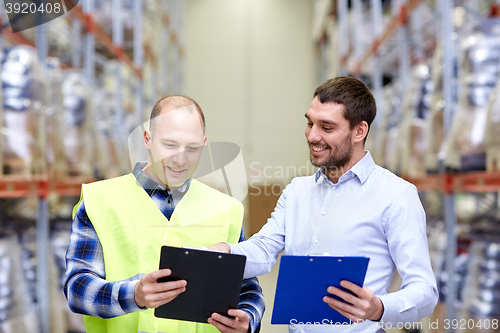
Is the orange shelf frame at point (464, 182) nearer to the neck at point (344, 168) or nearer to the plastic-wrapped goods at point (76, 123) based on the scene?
the neck at point (344, 168)

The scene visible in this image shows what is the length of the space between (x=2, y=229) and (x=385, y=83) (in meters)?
7.01

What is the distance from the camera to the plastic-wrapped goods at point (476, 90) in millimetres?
3008

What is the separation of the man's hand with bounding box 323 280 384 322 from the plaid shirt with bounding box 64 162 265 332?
0.29 m

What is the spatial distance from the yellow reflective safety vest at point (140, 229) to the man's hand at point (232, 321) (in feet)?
0.52

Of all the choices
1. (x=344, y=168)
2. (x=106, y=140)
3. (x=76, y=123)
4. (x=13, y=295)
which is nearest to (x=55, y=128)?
(x=76, y=123)

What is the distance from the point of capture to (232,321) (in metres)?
1.39

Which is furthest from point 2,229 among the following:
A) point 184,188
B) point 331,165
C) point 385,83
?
point 385,83

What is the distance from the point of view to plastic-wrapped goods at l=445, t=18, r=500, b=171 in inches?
118

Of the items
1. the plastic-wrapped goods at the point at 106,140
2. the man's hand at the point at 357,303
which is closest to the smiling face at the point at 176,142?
the man's hand at the point at 357,303

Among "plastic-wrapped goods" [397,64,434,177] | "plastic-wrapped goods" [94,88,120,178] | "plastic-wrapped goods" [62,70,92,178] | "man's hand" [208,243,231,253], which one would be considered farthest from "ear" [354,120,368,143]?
"plastic-wrapped goods" [94,88,120,178]

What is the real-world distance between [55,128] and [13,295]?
1.36 meters

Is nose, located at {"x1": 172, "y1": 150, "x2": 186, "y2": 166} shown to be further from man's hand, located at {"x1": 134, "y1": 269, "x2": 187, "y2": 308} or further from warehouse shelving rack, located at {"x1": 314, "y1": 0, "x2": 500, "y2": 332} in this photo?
warehouse shelving rack, located at {"x1": 314, "y1": 0, "x2": 500, "y2": 332}

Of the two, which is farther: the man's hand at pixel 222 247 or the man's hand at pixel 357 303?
the man's hand at pixel 222 247

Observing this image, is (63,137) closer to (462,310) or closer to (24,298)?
(24,298)
